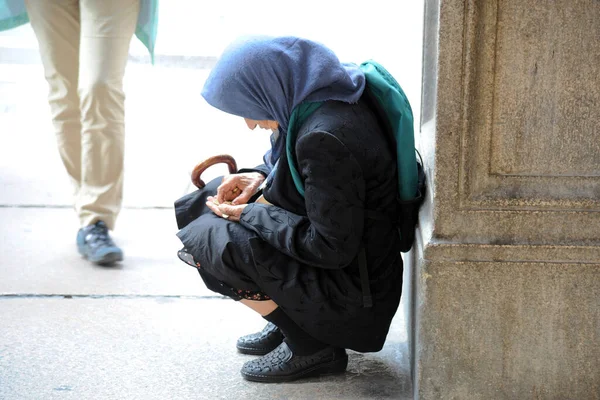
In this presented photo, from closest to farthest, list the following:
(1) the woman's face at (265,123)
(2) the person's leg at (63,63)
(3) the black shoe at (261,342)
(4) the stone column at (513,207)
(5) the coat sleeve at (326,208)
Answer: (4) the stone column at (513,207), (5) the coat sleeve at (326,208), (1) the woman's face at (265,123), (3) the black shoe at (261,342), (2) the person's leg at (63,63)

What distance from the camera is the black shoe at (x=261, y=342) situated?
121 inches

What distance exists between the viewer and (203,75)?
8.18 meters

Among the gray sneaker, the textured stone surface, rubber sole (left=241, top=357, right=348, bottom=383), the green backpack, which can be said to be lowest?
the textured stone surface

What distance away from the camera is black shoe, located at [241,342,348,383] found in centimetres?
284

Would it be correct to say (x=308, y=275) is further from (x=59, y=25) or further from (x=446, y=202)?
(x=59, y=25)

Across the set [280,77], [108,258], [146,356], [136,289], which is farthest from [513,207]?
[108,258]

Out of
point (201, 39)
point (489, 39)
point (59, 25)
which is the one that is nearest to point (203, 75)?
point (201, 39)

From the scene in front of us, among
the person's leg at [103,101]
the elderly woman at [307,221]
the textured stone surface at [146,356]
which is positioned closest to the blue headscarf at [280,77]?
the elderly woman at [307,221]

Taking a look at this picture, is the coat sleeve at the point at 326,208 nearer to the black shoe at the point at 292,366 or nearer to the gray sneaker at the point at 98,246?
the black shoe at the point at 292,366

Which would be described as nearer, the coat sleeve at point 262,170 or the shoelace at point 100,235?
the coat sleeve at point 262,170

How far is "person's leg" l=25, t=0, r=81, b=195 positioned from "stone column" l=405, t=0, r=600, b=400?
218cm

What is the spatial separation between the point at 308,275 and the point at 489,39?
2.91ft

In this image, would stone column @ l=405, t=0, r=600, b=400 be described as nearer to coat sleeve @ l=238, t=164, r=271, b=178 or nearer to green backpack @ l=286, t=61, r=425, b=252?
green backpack @ l=286, t=61, r=425, b=252

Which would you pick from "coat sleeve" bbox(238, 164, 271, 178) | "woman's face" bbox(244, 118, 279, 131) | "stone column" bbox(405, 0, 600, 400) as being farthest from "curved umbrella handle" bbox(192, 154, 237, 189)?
"stone column" bbox(405, 0, 600, 400)
